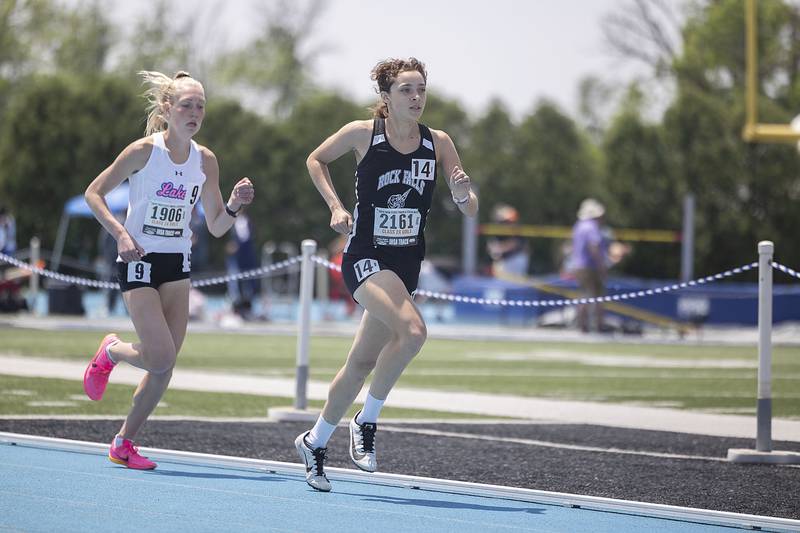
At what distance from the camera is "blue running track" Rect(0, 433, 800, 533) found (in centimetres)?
631

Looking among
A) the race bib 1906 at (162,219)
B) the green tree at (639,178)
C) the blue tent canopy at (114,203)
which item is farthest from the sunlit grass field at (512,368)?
the green tree at (639,178)

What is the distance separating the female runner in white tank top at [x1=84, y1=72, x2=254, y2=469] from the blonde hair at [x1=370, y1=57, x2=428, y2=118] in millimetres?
874

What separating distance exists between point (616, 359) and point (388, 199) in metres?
12.3

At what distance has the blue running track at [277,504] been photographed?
6312mm

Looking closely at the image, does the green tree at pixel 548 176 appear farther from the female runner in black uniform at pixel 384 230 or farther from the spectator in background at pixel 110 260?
the female runner in black uniform at pixel 384 230

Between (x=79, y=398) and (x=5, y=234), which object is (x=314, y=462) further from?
(x=5, y=234)

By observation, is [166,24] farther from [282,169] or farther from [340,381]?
[340,381]

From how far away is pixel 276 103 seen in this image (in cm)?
6253

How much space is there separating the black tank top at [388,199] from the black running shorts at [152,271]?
3.58 ft

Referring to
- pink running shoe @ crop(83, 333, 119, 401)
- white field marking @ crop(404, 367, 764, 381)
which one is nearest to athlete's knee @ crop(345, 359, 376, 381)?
pink running shoe @ crop(83, 333, 119, 401)

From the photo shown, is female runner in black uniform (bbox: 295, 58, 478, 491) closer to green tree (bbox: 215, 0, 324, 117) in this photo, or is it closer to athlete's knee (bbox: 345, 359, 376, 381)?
athlete's knee (bbox: 345, 359, 376, 381)

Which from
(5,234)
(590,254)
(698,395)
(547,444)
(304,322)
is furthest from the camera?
(5,234)

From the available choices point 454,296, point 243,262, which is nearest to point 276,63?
point 243,262

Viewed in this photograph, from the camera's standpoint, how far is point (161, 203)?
791cm
